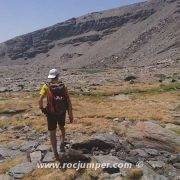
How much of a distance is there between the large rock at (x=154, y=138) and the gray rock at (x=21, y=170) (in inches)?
165

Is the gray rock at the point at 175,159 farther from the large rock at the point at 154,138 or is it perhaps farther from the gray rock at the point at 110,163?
the gray rock at the point at 110,163

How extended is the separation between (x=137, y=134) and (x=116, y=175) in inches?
154

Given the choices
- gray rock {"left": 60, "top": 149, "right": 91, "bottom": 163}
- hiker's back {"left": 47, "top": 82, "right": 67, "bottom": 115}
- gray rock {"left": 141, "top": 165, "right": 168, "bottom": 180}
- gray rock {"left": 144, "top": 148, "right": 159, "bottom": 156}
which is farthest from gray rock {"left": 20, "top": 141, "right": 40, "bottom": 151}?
gray rock {"left": 141, "top": 165, "right": 168, "bottom": 180}

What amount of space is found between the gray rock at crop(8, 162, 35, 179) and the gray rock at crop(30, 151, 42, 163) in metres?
0.29

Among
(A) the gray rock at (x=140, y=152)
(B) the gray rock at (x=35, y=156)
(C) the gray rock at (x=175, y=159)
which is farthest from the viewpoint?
(A) the gray rock at (x=140, y=152)

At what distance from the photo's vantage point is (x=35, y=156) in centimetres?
1585

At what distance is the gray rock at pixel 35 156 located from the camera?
15469mm

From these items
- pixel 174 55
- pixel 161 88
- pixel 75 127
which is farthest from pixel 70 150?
pixel 174 55

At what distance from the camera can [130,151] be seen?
16.2m

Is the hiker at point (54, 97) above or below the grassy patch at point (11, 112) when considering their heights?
above

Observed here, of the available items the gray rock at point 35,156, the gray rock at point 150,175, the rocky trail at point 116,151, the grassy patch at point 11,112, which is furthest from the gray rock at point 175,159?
the grassy patch at point 11,112

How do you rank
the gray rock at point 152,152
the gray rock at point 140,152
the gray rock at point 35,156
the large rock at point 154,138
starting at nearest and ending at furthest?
the gray rock at point 35,156
the gray rock at point 140,152
the gray rock at point 152,152
the large rock at point 154,138

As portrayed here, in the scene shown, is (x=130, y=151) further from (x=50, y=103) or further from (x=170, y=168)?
(x=50, y=103)

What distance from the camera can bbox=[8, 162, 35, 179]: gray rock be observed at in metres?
14.5
